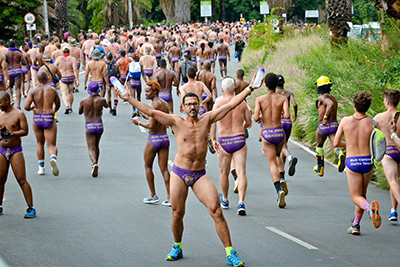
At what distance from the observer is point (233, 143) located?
11.3 m

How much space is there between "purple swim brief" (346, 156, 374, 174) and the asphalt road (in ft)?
3.18

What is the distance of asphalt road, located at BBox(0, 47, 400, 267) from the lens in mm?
8914

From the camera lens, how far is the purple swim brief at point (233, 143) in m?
11.3

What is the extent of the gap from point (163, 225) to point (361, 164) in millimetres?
3000

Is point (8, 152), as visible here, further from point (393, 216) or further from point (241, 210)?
point (393, 216)

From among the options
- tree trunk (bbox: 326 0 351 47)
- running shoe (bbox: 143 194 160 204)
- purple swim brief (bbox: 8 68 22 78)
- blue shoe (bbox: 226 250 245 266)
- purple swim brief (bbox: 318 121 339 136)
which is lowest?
running shoe (bbox: 143 194 160 204)

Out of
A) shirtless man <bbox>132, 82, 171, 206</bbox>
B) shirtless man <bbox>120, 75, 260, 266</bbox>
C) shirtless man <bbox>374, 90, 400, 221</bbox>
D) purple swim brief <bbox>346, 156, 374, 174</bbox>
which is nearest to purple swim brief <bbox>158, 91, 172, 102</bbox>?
shirtless man <bbox>132, 82, 171, 206</bbox>

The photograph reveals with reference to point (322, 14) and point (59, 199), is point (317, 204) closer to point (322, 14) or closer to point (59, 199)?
point (59, 199)

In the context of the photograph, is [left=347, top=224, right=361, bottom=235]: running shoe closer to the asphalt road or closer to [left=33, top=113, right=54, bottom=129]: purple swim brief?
the asphalt road

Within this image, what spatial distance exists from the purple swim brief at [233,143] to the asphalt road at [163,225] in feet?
3.26

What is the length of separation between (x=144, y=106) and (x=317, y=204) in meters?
4.71

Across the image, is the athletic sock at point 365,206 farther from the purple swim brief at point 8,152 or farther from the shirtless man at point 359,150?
the purple swim brief at point 8,152

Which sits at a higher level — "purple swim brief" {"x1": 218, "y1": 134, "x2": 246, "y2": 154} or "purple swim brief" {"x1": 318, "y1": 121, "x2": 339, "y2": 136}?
"purple swim brief" {"x1": 218, "y1": 134, "x2": 246, "y2": 154}

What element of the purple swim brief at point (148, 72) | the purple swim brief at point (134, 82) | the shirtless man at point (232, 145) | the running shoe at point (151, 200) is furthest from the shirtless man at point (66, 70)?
the shirtless man at point (232, 145)
